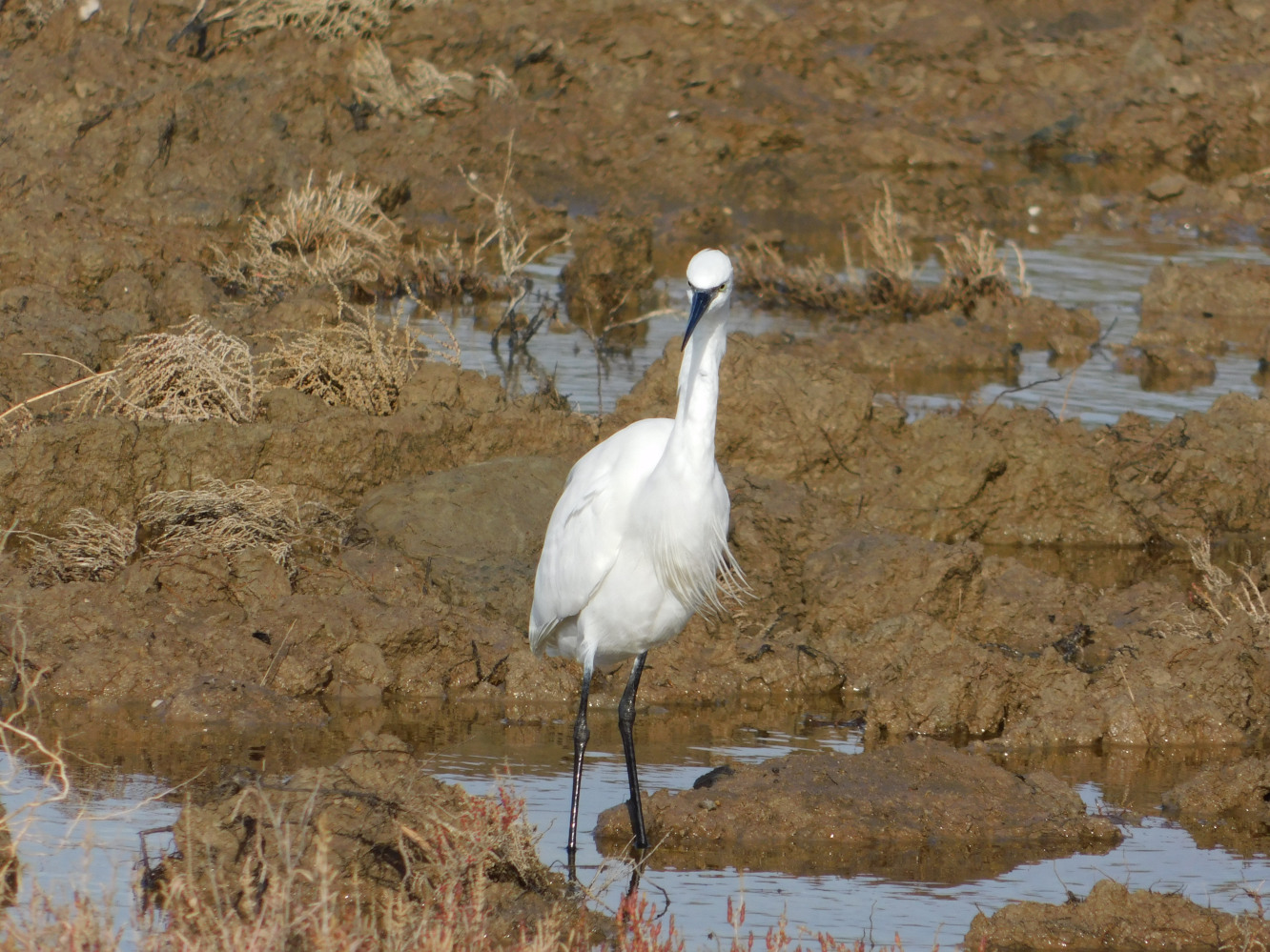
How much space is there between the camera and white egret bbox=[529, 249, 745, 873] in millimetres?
5633

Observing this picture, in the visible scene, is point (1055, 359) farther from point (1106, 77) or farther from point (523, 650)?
point (1106, 77)

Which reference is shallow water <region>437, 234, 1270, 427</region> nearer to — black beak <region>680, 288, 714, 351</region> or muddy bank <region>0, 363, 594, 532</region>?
muddy bank <region>0, 363, 594, 532</region>

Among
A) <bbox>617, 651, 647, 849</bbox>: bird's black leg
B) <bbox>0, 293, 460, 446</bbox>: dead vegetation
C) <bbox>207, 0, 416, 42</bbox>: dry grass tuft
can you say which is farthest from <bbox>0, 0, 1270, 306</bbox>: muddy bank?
<bbox>617, 651, 647, 849</bbox>: bird's black leg

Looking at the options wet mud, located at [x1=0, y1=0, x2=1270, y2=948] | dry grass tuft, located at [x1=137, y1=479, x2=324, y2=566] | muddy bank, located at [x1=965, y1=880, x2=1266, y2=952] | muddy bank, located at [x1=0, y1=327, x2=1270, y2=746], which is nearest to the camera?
muddy bank, located at [x1=965, y1=880, x2=1266, y2=952]

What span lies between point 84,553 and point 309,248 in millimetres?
6399

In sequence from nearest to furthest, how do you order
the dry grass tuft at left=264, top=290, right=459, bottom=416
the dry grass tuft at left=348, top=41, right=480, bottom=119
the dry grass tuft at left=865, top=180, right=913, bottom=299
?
1. the dry grass tuft at left=264, top=290, right=459, bottom=416
2. the dry grass tuft at left=865, top=180, right=913, bottom=299
3. the dry grass tuft at left=348, top=41, right=480, bottom=119

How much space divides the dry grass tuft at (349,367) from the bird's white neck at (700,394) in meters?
4.53

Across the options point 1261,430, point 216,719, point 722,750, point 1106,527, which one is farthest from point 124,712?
point 1261,430

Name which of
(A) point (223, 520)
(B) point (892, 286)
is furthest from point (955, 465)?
(B) point (892, 286)

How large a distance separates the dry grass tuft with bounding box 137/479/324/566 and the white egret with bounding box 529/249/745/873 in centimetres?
209

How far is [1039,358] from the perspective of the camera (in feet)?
49.3

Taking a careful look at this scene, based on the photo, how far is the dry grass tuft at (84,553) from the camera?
8.02 meters

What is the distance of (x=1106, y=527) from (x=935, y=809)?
4.77 metres

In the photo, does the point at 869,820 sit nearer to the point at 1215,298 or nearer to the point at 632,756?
the point at 632,756
